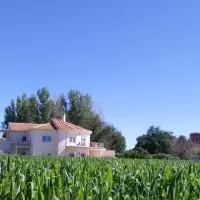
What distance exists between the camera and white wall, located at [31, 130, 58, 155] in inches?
3260

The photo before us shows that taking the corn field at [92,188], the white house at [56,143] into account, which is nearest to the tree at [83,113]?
the white house at [56,143]

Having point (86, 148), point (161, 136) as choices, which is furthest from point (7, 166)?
point (161, 136)

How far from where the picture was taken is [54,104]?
110 metres

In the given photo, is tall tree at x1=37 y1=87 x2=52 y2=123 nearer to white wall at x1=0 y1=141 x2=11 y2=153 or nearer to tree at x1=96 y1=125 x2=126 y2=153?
tree at x1=96 y1=125 x2=126 y2=153

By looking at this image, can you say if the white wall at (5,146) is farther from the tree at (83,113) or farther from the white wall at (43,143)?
the tree at (83,113)

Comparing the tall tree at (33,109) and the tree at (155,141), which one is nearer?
the tree at (155,141)

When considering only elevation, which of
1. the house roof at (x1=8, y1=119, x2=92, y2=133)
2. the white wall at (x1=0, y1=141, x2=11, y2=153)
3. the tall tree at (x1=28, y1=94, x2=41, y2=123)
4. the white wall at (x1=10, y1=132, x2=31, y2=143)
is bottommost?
the white wall at (x1=0, y1=141, x2=11, y2=153)

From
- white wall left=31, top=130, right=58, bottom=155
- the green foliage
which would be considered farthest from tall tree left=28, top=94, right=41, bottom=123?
white wall left=31, top=130, right=58, bottom=155

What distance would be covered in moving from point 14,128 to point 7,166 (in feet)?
272

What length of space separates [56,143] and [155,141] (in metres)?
26.4

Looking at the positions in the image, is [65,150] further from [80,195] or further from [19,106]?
[80,195]

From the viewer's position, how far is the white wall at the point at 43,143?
82.8m

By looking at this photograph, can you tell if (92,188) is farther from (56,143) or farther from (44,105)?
(44,105)

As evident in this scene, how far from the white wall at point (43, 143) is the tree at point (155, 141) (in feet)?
79.1
